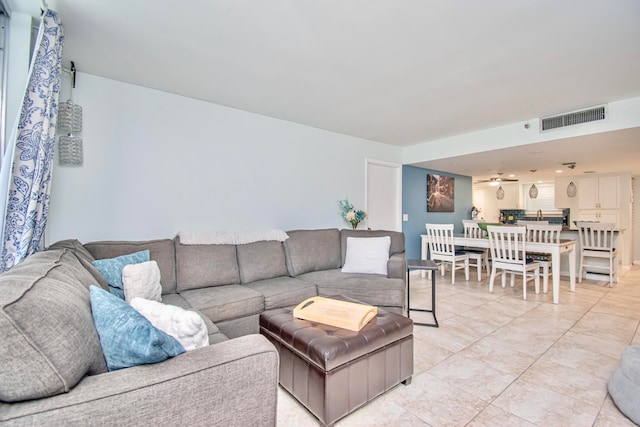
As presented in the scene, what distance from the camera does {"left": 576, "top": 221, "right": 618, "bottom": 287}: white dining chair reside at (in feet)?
15.1

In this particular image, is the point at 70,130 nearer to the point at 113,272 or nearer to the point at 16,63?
the point at 16,63

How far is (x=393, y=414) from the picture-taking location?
5.50 feet

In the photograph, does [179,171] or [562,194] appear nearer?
[179,171]

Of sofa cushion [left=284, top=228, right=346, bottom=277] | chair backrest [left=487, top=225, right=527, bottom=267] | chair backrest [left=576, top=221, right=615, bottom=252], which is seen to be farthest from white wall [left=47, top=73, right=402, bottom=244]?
chair backrest [left=576, top=221, right=615, bottom=252]

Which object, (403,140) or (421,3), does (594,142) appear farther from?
(421,3)

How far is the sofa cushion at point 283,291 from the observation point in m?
2.53

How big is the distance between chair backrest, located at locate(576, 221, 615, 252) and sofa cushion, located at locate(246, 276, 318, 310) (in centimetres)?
477

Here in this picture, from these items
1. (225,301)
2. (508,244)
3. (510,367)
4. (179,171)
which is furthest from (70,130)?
(508,244)

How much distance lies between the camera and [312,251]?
3434 mm

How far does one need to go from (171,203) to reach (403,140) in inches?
137

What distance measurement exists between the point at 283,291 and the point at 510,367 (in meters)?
1.81

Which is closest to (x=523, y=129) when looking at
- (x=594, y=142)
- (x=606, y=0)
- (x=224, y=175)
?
(x=594, y=142)

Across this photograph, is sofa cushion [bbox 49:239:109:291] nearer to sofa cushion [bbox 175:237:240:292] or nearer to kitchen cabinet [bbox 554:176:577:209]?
sofa cushion [bbox 175:237:240:292]

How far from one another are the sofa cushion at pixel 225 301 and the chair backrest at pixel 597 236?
5.32 meters
